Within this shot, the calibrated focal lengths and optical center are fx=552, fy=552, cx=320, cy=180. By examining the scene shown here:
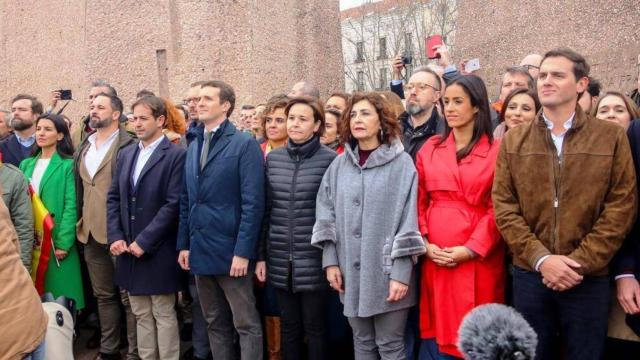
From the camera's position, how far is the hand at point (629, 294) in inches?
108

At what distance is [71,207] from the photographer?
15.3ft

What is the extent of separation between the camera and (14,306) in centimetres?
225

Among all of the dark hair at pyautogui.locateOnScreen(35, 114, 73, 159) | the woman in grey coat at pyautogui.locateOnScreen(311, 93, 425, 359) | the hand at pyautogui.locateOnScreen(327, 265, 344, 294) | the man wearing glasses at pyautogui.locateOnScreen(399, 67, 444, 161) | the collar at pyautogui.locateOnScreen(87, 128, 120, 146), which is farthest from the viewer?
the dark hair at pyautogui.locateOnScreen(35, 114, 73, 159)

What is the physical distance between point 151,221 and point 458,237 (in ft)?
7.44

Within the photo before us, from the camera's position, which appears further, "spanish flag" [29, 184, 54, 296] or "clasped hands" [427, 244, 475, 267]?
"spanish flag" [29, 184, 54, 296]

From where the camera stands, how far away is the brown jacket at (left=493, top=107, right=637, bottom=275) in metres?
2.69

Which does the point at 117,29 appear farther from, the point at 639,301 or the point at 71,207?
the point at 639,301

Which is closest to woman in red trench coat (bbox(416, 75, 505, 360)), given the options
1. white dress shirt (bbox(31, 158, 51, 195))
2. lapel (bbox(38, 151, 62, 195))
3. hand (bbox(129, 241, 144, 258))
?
hand (bbox(129, 241, 144, 258))

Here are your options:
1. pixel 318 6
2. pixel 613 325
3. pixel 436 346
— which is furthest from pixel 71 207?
pixel 318 6

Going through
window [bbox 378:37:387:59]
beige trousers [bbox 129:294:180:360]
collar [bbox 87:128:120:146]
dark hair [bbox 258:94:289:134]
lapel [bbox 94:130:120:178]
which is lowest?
beige trousers [bbox 129:294:180:360]

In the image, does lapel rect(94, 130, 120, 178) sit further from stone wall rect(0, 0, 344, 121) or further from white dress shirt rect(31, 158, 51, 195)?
stone wall rect(0, 0, 344, 121)

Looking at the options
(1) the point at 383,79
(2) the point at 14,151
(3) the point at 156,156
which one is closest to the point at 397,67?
(3) the point at 156,156

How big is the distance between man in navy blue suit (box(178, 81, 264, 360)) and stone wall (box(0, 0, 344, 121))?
12.6 meters

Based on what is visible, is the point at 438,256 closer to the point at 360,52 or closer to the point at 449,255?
the point at 449,255
